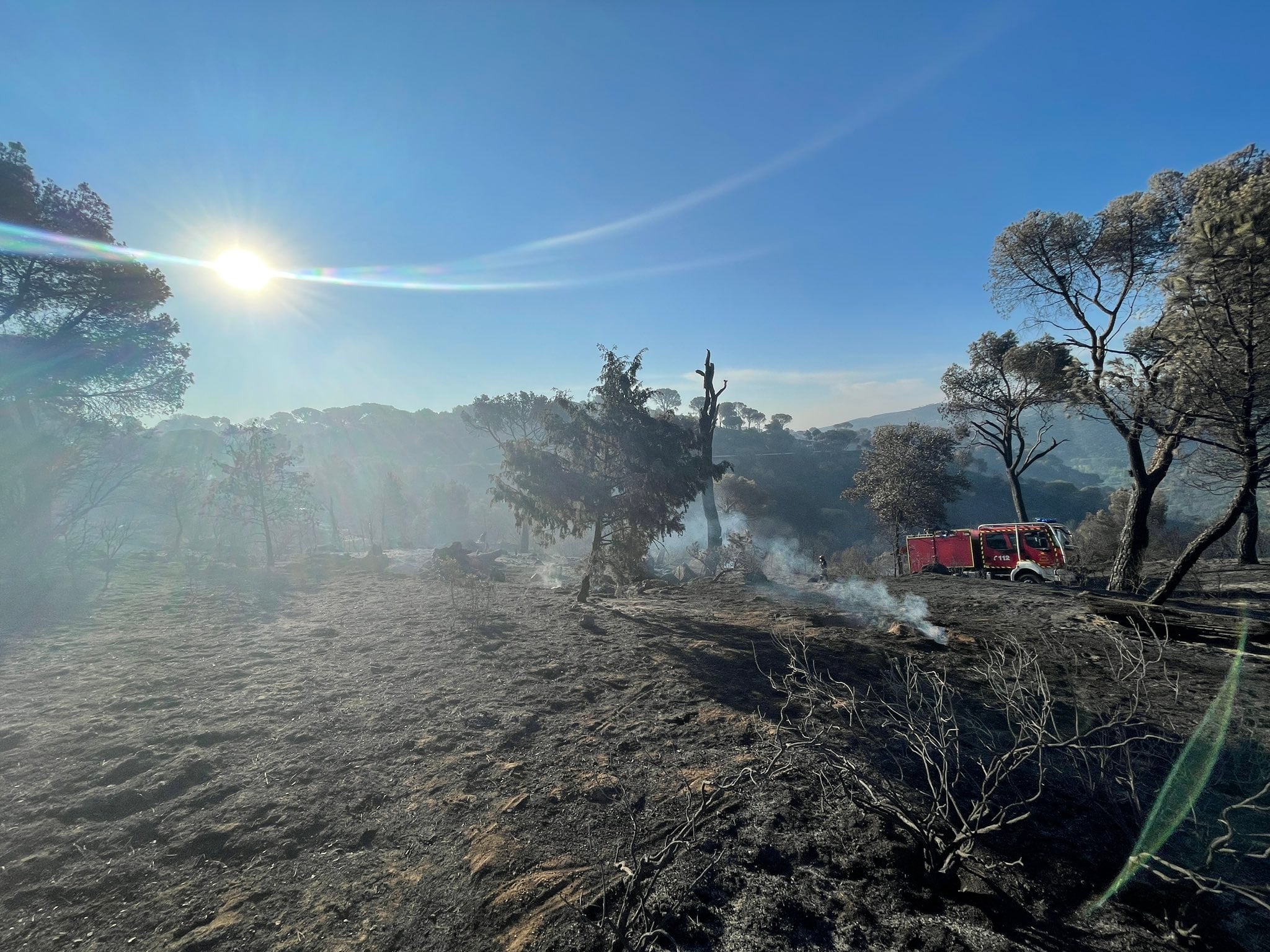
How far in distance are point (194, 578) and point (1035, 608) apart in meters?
27.6

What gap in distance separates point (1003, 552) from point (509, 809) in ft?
62.0

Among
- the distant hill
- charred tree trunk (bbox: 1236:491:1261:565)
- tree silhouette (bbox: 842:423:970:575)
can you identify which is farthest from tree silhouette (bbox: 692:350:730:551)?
the distant hill

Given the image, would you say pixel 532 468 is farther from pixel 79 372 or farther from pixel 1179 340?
pixel 79 372

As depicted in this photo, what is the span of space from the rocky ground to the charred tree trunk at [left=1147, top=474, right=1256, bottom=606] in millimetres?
1424

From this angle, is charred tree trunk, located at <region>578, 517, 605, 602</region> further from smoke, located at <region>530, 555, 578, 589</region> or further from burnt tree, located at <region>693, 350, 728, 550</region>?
burnt tree, located at <region>693, 350, 728, 550</region>

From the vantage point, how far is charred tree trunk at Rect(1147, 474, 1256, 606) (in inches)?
286

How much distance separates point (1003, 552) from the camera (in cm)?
1684

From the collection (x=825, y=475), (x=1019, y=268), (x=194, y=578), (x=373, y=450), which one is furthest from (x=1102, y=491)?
(x=373, y=450)

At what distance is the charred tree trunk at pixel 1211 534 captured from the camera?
7.27 m

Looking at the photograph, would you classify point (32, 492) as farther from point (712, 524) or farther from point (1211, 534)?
point (1211, 534)

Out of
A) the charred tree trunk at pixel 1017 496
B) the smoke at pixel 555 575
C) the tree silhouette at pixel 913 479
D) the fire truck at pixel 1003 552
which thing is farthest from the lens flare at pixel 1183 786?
the tree silhouette at pixel 913 479

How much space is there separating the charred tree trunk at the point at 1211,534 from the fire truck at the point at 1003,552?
6516 mm

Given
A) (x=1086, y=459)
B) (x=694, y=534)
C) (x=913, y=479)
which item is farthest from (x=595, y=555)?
(x=1086, y=459)

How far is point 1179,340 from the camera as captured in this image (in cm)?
740
